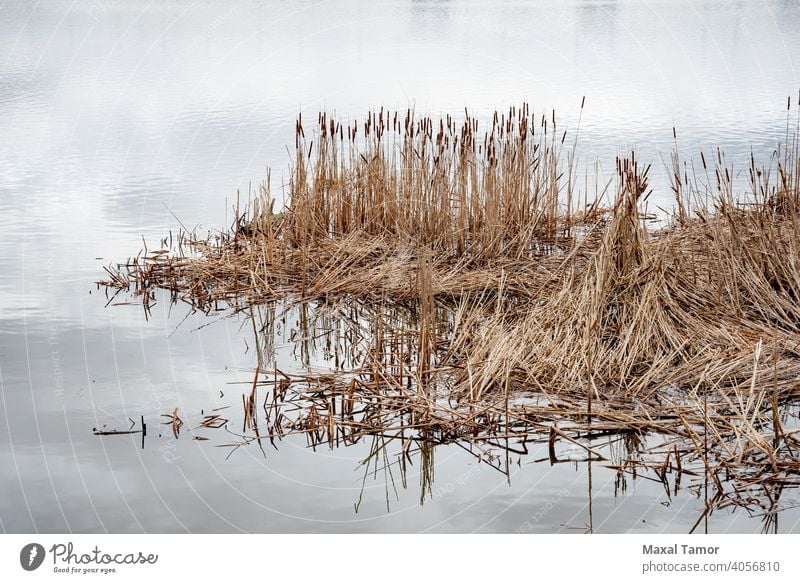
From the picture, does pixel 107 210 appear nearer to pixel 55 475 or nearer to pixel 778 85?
pixel 55 475

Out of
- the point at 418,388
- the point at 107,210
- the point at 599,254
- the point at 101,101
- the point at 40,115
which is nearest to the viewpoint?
the point at 418,388

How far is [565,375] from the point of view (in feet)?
12.6

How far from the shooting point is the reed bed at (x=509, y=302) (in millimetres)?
3492

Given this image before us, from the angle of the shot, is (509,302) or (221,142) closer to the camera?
(509,302)

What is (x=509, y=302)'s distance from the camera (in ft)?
16.4

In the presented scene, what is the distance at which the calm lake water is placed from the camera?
3094 mm

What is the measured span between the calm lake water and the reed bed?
0.25 m

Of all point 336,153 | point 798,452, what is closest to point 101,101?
point 336,153

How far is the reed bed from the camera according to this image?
3492mm

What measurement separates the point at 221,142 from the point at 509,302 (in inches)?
221

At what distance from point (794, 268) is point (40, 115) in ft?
28.4

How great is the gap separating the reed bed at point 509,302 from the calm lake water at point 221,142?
0.82 feet

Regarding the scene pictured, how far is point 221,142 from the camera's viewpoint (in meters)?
9.92

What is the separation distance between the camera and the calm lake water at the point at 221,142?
3094mm
